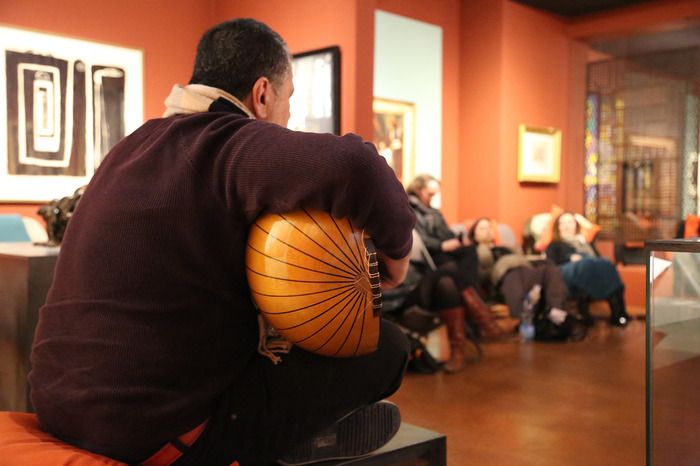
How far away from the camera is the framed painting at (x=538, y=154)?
7.53m

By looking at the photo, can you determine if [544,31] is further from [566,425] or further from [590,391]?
[566,425]

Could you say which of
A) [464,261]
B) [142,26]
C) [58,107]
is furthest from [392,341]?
[142,26]

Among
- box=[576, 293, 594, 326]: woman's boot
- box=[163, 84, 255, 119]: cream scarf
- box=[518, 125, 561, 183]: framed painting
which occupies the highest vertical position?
box=[518, 125, 561, 183]: framed painting

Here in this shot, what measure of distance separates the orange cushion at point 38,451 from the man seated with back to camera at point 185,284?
0.09 feet

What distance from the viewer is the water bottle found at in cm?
561

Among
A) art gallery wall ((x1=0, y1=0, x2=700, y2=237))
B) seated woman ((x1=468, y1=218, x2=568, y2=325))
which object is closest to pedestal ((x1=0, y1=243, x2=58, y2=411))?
art gallery wall ((x1=0, y1=0, x2=700, y2=237))

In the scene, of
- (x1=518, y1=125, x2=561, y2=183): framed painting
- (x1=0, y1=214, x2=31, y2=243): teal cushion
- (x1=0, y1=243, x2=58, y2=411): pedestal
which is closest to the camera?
(x1=0, y1=243, x2=58, y2=411): pedestal

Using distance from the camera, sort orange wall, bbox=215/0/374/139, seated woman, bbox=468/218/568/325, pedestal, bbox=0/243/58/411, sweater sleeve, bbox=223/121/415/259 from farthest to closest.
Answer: seated woman, bbox=468/218/568/325, orange wall, bbox=215/0/374/139, pedestal, bbox=0/243/58/411, sweater sleeve, bbox=223/121/415/259

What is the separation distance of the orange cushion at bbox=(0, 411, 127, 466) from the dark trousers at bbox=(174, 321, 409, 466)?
16cm

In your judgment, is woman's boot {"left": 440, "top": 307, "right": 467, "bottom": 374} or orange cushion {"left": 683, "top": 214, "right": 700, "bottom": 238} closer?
woman's boot {"left": 440, "top": 307, "right": 467, "bottom": 374}

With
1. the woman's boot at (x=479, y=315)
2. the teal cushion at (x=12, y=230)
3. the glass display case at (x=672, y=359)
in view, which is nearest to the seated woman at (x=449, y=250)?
the woman's boot at (x=479, y=315)

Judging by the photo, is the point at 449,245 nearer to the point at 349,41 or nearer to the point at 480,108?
the point at 349,41

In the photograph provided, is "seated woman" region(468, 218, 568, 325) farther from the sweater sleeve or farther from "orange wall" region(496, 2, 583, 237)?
the sweater sleeve

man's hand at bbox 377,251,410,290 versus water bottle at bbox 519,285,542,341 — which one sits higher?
man's hand at bbox 377,251,410,290
